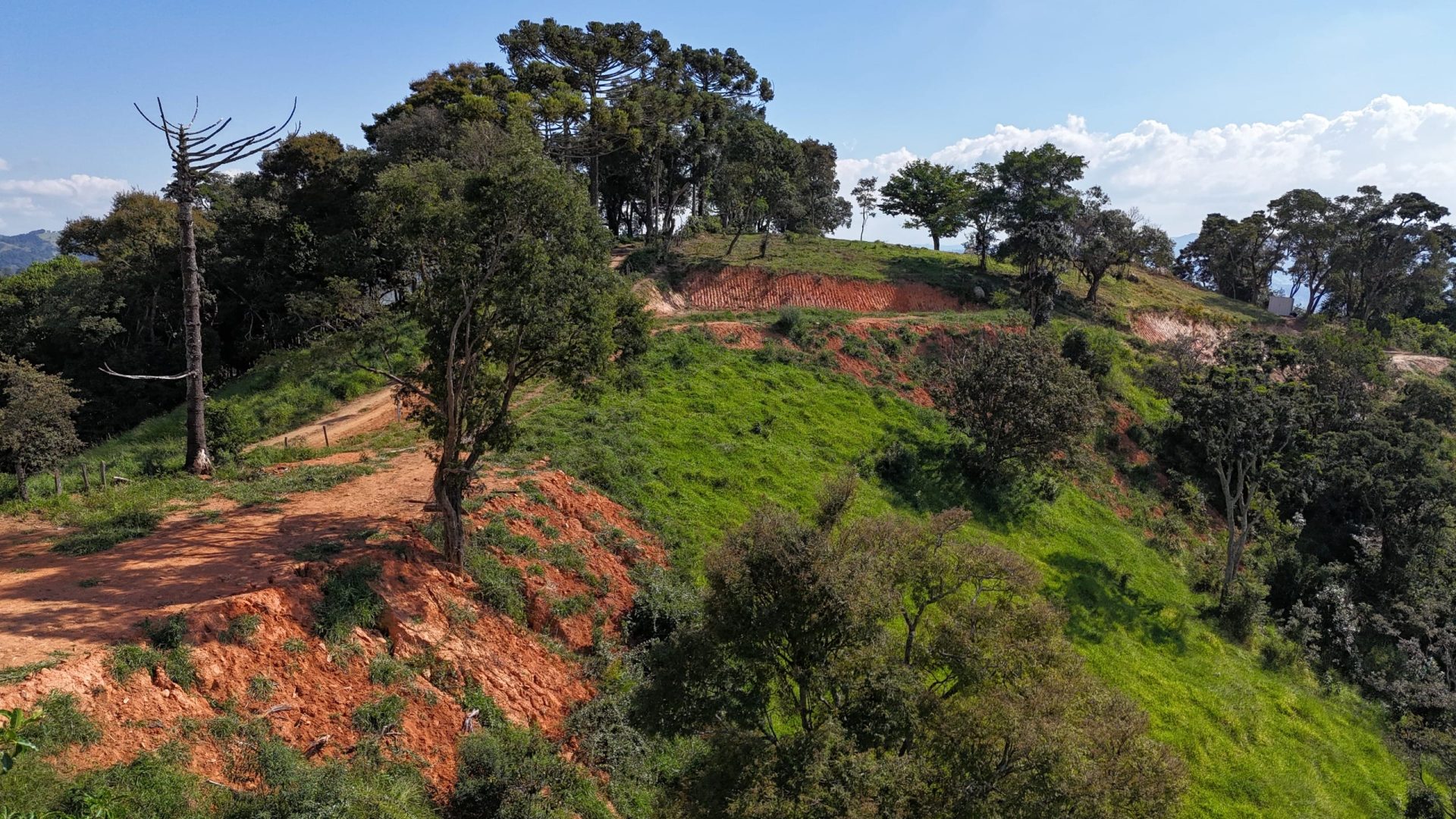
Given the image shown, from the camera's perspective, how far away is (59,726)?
8.80 m

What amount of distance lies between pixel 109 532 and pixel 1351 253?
7899 centimetres

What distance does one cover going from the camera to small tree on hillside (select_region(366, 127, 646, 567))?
42.9 feet

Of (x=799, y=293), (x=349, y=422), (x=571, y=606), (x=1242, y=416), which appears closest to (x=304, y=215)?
(x=349, y=422)

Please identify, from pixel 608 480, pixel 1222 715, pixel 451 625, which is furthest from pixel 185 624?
pixel 1222 715

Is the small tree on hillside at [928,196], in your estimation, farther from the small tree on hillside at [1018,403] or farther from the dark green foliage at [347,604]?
the dark green foliage at [347,604]

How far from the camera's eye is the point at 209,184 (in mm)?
50594

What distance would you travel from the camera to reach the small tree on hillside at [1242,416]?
1032 inches

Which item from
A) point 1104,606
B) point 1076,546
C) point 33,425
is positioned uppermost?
point 33,425

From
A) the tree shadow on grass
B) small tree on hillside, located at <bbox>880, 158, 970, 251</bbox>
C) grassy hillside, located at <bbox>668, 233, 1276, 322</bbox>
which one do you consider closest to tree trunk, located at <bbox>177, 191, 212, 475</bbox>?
the tree shadow on grass

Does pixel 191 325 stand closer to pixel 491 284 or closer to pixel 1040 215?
pixel 491 284

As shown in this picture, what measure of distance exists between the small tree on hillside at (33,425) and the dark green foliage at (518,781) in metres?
13.2

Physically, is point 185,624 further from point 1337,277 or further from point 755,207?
point 1337,277

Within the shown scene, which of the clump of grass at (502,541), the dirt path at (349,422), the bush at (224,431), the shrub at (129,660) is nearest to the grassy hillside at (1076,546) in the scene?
the clump of grass at (502,541)

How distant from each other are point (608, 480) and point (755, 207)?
36.3 metres
